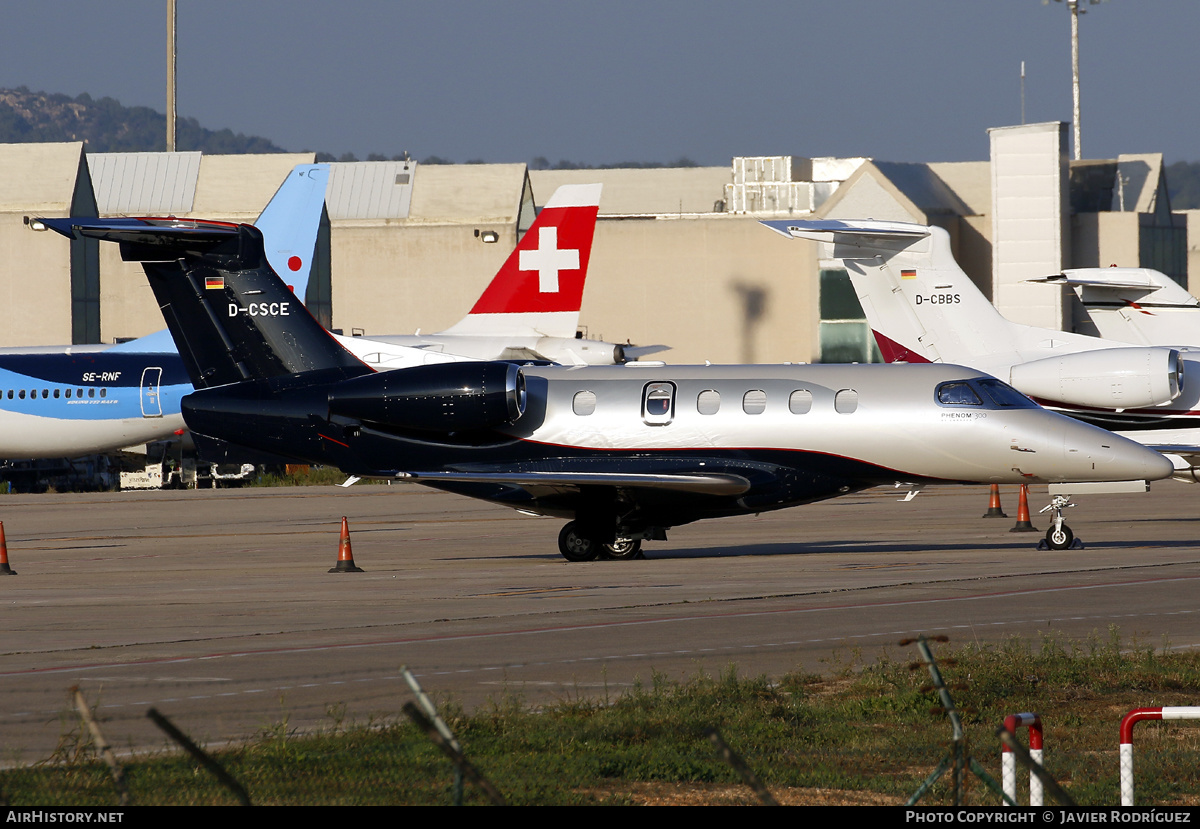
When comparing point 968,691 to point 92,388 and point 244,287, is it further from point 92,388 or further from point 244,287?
point 92,388

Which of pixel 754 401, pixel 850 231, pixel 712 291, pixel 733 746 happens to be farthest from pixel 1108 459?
pixel 712 291

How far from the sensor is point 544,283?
133 feet

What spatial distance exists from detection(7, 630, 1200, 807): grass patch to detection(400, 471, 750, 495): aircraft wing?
982cm

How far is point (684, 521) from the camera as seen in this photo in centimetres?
2434

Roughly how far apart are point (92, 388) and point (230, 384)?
19500 millimetres

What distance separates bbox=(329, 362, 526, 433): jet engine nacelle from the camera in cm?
2355

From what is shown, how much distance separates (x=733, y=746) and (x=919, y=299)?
74.0ft

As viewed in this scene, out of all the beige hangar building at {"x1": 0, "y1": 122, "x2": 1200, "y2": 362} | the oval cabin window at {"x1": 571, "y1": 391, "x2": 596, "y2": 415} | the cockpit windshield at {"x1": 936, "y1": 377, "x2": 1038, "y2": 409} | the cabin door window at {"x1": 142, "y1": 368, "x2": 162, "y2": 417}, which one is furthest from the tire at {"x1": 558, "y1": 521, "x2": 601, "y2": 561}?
the beige hangar building at {"x1": 0, "y1": 122, "x2": 1200, "y2": 362}

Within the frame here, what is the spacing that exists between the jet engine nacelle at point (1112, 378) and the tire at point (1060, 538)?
4.23m

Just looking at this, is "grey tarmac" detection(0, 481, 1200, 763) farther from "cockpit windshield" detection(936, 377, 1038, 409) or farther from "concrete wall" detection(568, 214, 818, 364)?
"concrete wall" detection(568, 214, 818, 364)

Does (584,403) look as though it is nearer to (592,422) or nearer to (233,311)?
(592,422)

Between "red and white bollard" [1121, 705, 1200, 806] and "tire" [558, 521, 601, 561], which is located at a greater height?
"red and white bollard" [1121, 705, 1200, 806]

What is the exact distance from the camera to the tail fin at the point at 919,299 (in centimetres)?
3103

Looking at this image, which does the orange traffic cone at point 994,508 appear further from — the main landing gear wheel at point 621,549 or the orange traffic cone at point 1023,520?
the main landing gear wheel at point 621,549
